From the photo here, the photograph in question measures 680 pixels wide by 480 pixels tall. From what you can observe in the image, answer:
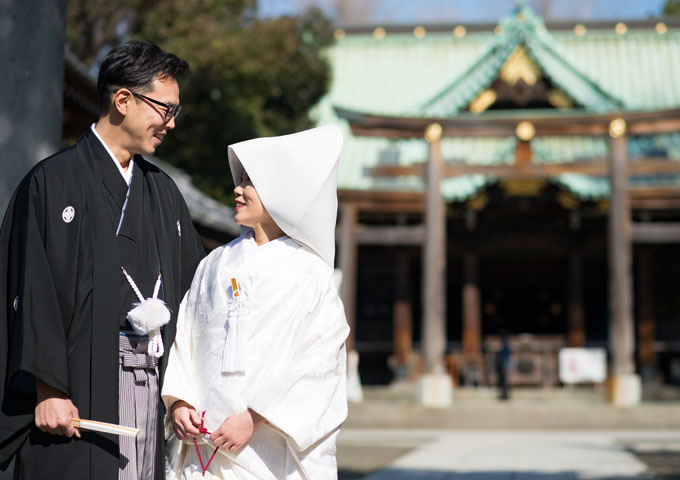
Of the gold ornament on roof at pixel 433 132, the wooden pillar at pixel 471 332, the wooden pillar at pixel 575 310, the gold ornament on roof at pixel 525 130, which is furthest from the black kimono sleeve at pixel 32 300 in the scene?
the wooden pillar at pixel 575 310

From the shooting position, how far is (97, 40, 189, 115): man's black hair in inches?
120

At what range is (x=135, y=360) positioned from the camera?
9.86 feet

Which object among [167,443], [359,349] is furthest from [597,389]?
[167,443]

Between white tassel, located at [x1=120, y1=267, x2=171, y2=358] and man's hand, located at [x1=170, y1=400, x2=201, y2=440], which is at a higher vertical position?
white tassel, located at [x1=120, y1=267, x2=171, y2=358]

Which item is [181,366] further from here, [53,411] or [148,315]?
[53,411]

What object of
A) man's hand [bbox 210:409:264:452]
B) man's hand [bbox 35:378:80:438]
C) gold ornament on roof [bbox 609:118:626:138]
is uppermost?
gold ornament on roof [bbox 609:118:626:138]

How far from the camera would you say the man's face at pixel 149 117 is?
10.1 ft

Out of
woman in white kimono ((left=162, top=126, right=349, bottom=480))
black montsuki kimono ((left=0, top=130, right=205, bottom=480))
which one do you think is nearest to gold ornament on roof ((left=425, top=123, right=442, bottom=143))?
woman in white kimono ((left=162, top=126, right=349, bottom=480))

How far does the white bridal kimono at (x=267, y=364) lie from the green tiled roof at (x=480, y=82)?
503 inches

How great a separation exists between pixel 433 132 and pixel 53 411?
1265 centimetres

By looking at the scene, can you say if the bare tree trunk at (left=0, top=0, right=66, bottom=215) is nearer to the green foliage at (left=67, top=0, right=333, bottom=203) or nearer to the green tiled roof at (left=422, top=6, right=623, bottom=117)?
the green foliage at (left=67, top=0, right=333, bottom=203)

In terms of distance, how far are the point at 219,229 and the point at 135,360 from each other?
910 centimetres

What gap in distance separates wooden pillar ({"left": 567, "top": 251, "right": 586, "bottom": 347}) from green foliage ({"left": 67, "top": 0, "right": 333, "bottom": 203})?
6.10m

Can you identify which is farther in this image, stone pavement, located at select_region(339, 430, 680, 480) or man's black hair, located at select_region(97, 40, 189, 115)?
stone pavement, located at select_region(339, 430, 680, 480)
